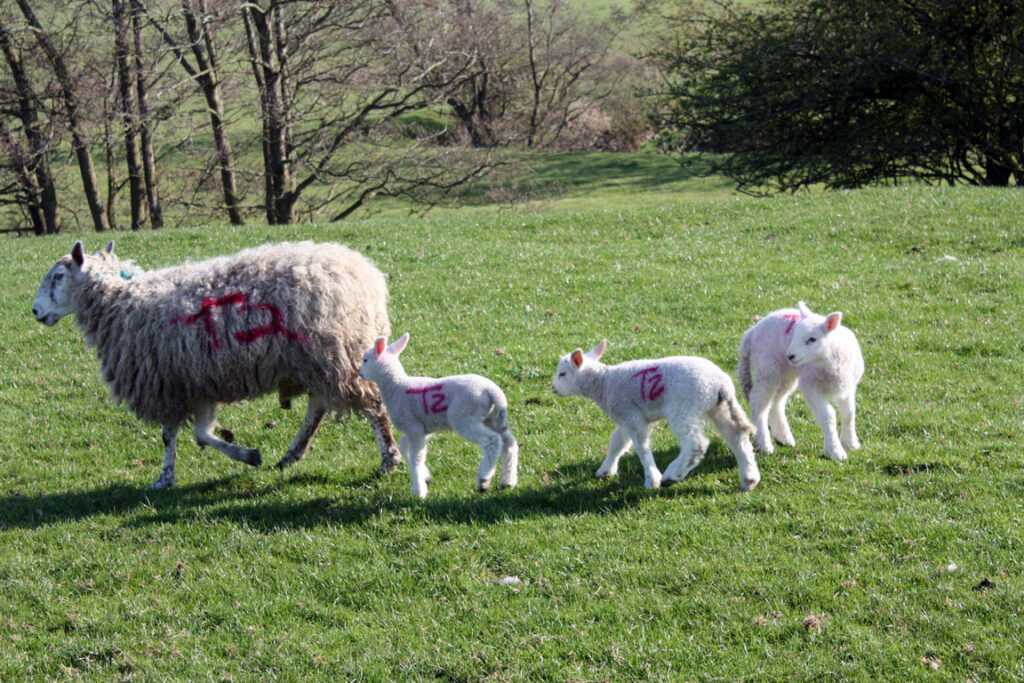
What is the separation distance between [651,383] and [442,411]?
168 centimetres

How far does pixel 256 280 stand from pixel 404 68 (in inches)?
865

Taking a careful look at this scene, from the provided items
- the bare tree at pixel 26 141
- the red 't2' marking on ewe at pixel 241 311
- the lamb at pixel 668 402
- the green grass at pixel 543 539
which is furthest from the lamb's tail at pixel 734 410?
the bare tree at pixel 26 141

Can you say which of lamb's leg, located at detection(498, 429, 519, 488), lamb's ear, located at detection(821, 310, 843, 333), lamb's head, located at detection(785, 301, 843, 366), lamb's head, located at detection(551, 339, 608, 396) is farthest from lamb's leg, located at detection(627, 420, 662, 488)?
lamb's ear, located at detection(821, 310, 843, 333)

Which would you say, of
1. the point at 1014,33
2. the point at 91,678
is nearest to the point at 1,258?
the point at 91,678

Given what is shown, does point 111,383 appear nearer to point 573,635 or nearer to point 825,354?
point 573,635

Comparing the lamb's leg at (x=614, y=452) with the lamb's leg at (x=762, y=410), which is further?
the lamb's leg at (x=762, y=410)

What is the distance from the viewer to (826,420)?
760 cm

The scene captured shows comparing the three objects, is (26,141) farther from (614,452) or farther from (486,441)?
(614,452)

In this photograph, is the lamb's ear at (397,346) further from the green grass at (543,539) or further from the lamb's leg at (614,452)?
the lamb's leg at (614,452)

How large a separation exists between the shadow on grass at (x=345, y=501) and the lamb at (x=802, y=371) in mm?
590

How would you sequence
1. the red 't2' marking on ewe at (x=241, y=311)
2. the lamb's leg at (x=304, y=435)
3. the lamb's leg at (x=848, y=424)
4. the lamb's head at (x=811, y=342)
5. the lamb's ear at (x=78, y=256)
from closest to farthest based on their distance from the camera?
the lamb's head at (x=811, y=342) → the lamb's leg at (x=848, y=424) → the red 't2' marking on ewe at (x=241, y=311) → the lamb's leg at (x=304, y=435) → the lamb's ear at (x=78, y=256)

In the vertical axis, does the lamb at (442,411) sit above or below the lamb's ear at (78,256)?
below

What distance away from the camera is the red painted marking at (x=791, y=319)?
24.8ft

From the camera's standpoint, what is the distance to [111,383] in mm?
8805
